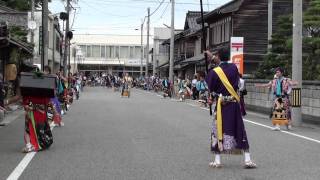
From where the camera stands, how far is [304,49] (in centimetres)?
2814

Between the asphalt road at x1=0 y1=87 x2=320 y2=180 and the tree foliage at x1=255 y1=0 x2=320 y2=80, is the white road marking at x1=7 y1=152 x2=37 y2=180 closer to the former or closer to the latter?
the asphalt road at x1=0 y1=87 x2=320 y2=180

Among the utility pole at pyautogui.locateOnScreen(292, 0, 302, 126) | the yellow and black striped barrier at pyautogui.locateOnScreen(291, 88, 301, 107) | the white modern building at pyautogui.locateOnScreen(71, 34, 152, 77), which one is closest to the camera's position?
the yellow and black striped barrier at pyautogui.locateOnScreen(291, 88, 301, 107)

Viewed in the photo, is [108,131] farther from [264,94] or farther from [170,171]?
[264,94]

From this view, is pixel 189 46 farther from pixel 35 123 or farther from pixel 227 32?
pixel 35 123

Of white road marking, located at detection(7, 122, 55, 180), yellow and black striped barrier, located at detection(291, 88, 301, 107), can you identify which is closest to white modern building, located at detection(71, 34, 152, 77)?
yellow and black striped barrier, located at detection(291, 88, 301, 107)

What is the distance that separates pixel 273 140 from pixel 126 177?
6017 mm

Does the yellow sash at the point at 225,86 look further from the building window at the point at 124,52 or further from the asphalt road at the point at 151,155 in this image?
the building window at the point at 124,52

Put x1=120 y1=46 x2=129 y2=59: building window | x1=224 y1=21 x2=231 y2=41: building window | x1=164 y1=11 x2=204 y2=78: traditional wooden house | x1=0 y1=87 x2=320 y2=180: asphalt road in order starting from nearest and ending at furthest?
x1=0 y1=87 x2=320 y2=180: asphalt road
x1=224 y1=21 x2=231 y2=41: building window
x1=164 y1=11 x2=204 y2=78: traditional wooden house
x1=120 y1=46 x2=129 y2=59: building window

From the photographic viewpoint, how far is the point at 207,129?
1673cm

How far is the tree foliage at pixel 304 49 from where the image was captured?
25420 millimetres

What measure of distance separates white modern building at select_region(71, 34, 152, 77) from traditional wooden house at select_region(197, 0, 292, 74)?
61128 millimetres

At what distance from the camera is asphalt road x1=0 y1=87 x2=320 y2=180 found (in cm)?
920

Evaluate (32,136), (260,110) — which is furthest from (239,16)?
(32,136)

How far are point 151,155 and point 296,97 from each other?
9.10m
